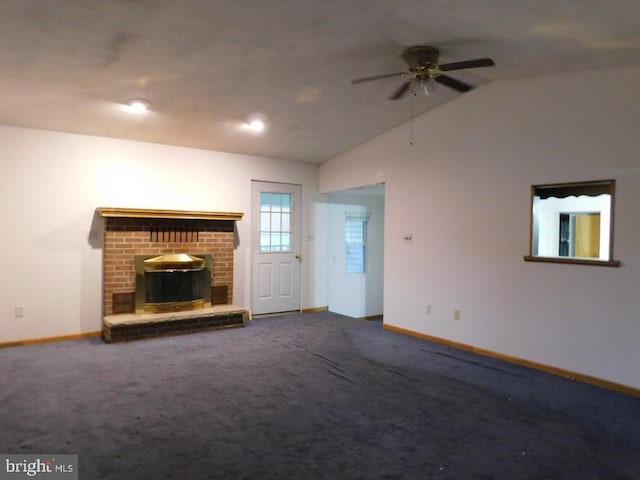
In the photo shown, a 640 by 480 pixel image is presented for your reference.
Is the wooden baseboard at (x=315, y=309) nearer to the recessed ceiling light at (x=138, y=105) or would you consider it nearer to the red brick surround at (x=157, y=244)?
the red brick surround at (x=157, y=244)

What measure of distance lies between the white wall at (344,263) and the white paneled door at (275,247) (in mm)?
Result: 671

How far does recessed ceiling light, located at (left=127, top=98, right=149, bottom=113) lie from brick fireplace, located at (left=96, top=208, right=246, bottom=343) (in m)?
1.25

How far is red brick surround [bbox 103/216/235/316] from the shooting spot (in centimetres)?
520

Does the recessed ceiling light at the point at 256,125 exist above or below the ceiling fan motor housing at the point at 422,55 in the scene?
below

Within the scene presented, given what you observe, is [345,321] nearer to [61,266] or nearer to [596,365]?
[596,365]

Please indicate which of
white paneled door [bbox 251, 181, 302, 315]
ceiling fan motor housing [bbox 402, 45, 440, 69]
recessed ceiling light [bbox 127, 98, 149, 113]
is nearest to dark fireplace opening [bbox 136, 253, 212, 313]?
white paneled door [bbox 251, 181, 302, 315]

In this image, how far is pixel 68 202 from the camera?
16.4 feet

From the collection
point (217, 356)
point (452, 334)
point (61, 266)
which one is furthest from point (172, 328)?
point (452, 334)

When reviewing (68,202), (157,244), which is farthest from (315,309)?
(68,202)

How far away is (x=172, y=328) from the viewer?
5.27 meters

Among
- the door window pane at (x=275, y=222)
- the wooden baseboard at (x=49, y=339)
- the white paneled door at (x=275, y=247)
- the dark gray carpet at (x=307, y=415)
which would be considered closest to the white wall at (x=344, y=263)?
the white paneled door at (x=275, y=247)

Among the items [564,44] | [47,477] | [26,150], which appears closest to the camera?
[47,477]

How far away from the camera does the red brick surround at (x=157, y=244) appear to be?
Result: 5199 millimetres

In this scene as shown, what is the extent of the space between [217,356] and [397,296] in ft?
7.96
